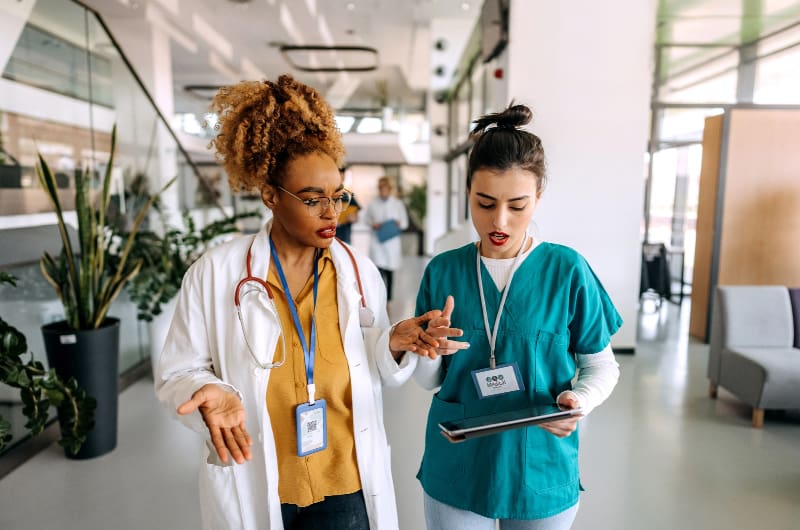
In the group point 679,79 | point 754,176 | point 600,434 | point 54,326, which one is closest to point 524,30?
point 754,176

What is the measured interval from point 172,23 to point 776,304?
8.48m

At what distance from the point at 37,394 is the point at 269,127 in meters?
1.63

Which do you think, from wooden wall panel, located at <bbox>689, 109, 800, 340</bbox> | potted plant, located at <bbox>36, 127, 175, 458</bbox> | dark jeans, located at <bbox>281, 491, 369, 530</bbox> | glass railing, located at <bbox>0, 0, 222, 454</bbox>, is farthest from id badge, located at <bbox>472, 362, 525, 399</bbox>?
wooden wall panel, located at <bbox>689, 109, 800, 340</bbox>

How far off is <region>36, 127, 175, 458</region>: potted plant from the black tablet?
8.77ft

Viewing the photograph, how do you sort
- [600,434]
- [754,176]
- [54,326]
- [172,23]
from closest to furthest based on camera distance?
[54,326]
[600,434]
[754,176]
[172,23]

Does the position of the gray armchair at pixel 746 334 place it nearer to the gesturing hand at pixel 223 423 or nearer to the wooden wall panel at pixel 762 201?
the wooden wall panel at pixel 762 201

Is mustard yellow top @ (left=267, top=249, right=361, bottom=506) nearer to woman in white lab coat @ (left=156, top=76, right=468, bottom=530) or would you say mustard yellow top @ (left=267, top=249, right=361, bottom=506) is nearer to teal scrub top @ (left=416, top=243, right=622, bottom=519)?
woman in white lab coat @ (left=156, top=76, right=468, bottom=530)

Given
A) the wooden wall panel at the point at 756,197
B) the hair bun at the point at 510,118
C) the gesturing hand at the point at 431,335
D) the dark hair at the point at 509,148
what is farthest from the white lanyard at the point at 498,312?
the wooden wall panel at the point at 756,197

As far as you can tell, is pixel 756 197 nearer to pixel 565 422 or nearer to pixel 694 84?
pixel 694 84

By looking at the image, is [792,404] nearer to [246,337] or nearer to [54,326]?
[246,337]

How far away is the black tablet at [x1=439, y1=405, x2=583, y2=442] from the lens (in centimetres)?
113

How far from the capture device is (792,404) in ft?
11.7

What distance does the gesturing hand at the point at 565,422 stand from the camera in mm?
1195

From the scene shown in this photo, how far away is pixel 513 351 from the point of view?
1.31m
